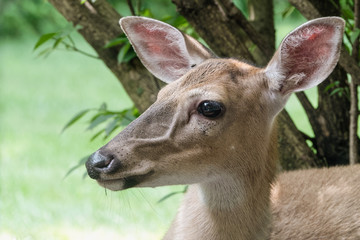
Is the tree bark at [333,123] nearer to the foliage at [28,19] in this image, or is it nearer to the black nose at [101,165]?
the black nose at [101,165]

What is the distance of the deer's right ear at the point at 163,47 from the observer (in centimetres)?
314

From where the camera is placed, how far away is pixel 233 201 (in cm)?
284

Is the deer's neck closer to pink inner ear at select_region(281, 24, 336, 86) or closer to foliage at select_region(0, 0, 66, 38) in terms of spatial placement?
pink inner ear at select_region(281, 24, 336, 86)

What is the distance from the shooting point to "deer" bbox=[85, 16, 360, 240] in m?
2.62

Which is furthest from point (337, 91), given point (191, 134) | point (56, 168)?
point (56, 168)

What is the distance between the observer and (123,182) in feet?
8.39

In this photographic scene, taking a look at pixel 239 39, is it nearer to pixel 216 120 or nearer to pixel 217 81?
pixel 217 81

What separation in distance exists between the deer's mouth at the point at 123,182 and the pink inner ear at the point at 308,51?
720 millimetres

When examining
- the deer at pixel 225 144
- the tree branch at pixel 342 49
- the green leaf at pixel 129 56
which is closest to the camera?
the deer at pixel 225 144

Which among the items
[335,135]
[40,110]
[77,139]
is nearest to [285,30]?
[40,110]

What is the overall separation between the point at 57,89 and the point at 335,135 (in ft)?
21.0

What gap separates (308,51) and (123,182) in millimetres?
908

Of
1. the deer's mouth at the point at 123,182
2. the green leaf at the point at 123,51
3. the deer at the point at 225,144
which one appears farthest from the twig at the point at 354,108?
the deer's mouth at the point at 123,182

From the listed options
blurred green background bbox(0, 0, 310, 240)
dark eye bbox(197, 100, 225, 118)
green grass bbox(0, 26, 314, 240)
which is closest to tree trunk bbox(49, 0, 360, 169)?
blurred green background bbox(0, 0, 310, 240)
